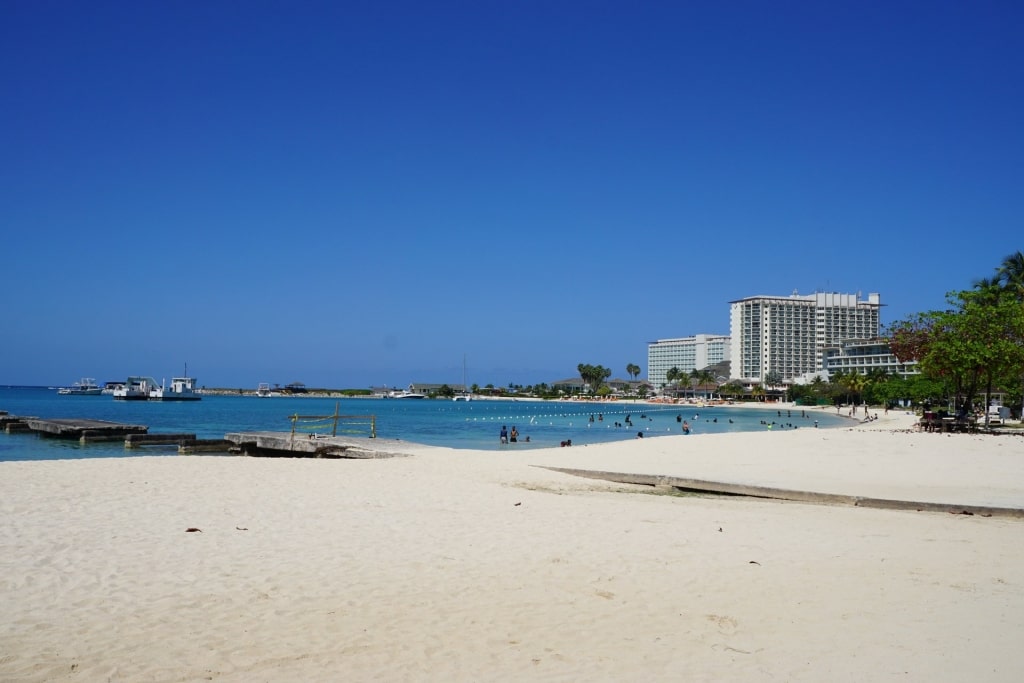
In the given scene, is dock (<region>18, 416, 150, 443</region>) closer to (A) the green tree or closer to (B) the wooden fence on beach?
(B) the wooden fence on beach

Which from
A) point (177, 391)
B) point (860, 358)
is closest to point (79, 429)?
point (177, 391)

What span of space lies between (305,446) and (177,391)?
152 metres

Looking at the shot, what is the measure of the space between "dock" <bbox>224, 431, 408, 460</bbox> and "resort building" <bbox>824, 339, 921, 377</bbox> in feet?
478

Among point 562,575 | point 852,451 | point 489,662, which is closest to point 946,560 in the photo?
point 562,575

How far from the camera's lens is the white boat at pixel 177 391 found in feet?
469

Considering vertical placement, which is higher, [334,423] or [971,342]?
[971,342]

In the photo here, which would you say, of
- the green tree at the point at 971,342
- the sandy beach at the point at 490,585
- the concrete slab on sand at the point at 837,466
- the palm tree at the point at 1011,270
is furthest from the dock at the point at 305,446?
the palm tree at the point at 1011,270

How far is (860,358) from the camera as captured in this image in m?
168

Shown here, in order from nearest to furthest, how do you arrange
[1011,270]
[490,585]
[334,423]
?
[490,585] < [334,423] < [1011,270]

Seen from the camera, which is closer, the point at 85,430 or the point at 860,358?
the point at 85,430

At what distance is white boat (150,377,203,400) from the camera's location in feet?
469

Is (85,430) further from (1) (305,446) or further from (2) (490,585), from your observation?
(2) (490,585)

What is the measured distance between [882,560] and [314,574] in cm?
661

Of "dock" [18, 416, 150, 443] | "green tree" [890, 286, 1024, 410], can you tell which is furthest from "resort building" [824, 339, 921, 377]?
"dock" [18, 416, 150, 443]
